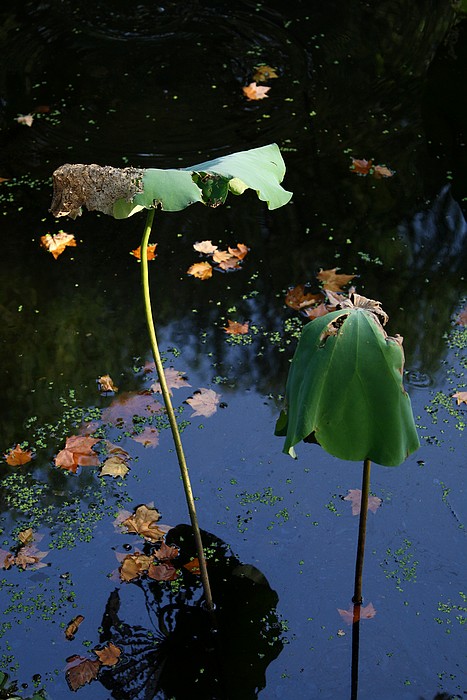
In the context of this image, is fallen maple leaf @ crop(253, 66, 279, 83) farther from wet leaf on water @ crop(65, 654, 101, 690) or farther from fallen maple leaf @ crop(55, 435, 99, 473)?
wet leaf on water @ crop(65, 654, 101, 690)

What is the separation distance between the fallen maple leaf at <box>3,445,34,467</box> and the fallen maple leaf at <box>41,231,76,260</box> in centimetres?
138

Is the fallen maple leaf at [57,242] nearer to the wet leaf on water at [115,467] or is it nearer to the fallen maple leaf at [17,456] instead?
the fallen maple leaf at [17,456]

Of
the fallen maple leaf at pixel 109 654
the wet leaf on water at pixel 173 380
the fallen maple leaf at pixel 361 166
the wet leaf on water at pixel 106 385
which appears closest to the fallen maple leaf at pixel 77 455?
the wet leaf on water at pixel 106 385

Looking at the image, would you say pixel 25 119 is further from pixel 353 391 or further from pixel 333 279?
pixel 353 391

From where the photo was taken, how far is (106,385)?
3.97 metres

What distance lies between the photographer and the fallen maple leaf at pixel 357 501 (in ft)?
11.0

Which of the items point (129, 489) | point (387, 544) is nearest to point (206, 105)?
Answer: point (129, 489)

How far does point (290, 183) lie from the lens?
516 cm

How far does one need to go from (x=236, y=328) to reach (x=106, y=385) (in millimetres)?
713

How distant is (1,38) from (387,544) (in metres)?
5.18

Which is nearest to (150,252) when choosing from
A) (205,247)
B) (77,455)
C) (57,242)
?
(205,247)

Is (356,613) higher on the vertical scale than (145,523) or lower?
higher

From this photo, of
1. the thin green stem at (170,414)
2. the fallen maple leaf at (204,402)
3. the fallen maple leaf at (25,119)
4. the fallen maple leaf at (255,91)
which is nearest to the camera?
the thin green stem at (170,414)

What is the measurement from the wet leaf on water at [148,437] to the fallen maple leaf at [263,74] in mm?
3251
